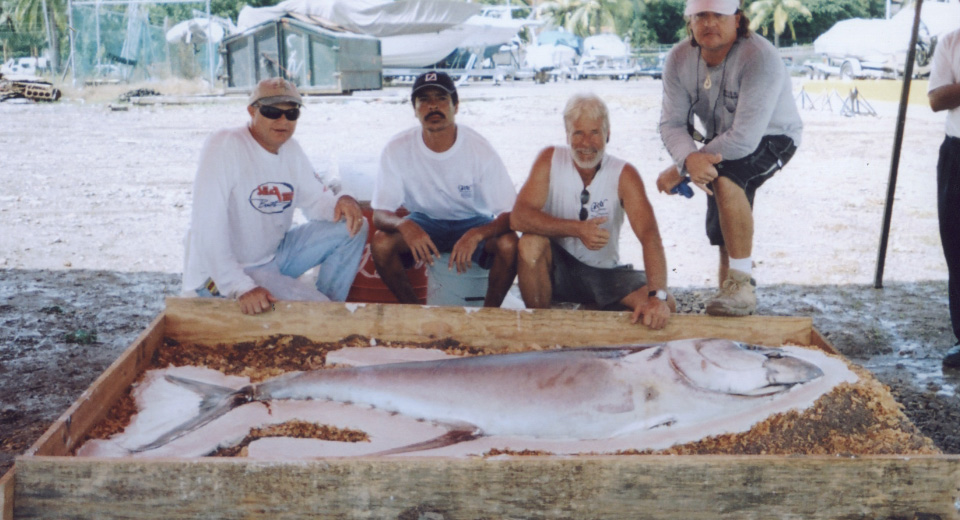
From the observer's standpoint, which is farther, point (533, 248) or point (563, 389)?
point (533, 248)

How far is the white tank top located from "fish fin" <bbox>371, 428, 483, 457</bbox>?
1589 mm

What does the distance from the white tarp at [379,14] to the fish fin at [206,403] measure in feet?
62.5

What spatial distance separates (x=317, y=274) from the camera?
15.2 ft

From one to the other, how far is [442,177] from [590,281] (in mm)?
996

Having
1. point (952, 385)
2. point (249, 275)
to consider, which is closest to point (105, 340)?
point (249, 275)

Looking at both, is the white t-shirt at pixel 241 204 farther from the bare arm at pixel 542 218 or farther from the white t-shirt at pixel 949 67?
the white t-shirt at pixel 949 67

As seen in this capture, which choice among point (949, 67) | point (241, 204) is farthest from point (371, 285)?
point (949, 67)

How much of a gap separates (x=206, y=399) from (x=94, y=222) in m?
5.76

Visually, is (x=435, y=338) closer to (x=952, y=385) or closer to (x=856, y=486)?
(x=856, y=486)

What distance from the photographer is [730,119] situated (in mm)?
4094

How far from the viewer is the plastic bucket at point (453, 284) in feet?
14.5

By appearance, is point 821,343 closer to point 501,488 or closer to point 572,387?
point 572,387

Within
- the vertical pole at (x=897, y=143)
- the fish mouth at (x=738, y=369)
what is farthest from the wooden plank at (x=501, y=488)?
the vertical pole at (x=897, y=143)

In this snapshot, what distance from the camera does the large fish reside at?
2.72 meters
